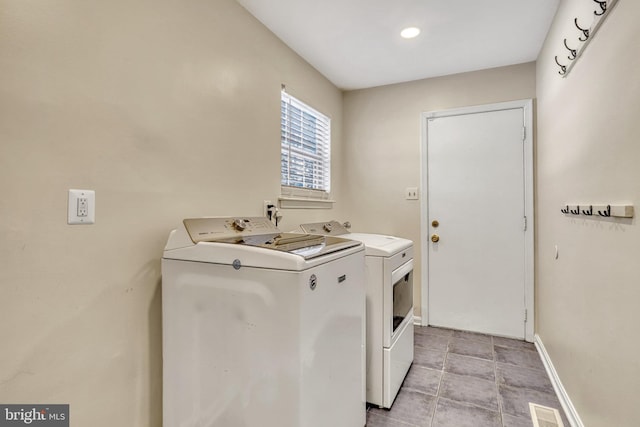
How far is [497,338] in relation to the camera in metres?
2.86

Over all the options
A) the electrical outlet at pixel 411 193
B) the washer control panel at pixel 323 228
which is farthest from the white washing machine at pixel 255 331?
the electrical outlet at pixel 411 193

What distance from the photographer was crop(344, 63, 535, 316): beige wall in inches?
117

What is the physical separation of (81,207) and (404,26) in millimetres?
2179

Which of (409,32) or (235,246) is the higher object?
(409,32)

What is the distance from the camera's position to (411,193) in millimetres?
3182

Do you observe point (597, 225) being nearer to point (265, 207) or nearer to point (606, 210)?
point (606, 210)

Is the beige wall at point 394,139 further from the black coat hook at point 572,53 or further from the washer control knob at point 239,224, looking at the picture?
the washer control knob at point 239,224

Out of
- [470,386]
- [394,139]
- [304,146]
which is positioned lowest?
[470,386]

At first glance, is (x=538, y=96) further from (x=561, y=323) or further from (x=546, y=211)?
(x=561, y=323)

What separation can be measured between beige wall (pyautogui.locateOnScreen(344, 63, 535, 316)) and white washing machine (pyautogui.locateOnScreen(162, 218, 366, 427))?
6.08 ft

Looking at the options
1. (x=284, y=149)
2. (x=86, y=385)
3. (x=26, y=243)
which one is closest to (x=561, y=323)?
(x=284, y=149)

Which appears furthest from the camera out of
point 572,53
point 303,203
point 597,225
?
point 303,203

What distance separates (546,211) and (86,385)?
9.55 ft

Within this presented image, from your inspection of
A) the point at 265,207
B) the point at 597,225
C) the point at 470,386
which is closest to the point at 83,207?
the point at 265,207
